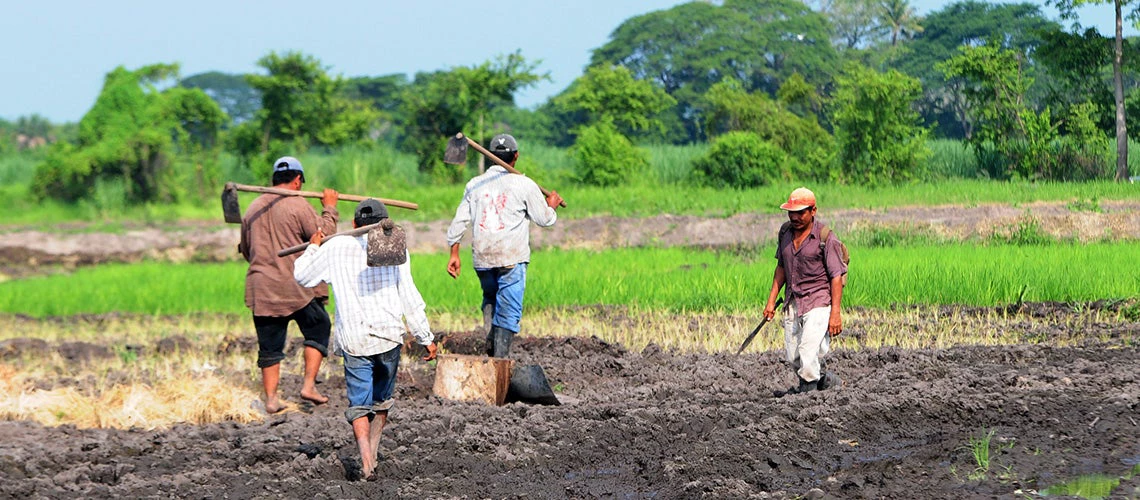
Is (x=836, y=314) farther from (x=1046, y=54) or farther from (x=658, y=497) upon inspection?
(x=1046, y=54)

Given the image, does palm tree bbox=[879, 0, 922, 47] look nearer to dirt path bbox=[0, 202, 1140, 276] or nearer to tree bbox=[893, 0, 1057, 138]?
tree bbox=[893, 0, 1057, 138]

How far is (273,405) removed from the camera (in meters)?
8.66

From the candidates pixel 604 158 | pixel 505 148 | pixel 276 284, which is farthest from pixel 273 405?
pixel 604 158

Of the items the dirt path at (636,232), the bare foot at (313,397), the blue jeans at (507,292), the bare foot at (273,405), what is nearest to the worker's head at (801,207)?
the blue jeans at (507,292)

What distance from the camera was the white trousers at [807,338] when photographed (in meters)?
7.73

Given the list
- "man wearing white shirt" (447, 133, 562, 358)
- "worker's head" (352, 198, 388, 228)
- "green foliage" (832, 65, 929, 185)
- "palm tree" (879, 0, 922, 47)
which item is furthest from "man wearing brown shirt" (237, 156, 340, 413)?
"palm tree" (879, 0, 922, 47)

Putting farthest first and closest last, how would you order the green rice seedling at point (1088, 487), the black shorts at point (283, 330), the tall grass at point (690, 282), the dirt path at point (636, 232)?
the dirt path at point (636, 232), the tall grass at point (690, 282), the black shorts at point (283, 330), the green rice seedling at point (1088, 487)

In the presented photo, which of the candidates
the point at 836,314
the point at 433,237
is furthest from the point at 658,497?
the point at 433,237

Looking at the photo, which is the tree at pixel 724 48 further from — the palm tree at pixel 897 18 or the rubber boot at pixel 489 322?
the rubber boot at pixel 489 322

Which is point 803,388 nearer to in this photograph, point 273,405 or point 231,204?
point 273,405

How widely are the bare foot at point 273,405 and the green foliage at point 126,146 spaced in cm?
1983

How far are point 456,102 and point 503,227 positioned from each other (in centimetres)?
2034

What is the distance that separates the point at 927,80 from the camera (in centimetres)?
4016

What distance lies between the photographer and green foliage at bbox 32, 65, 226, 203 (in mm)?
27062
